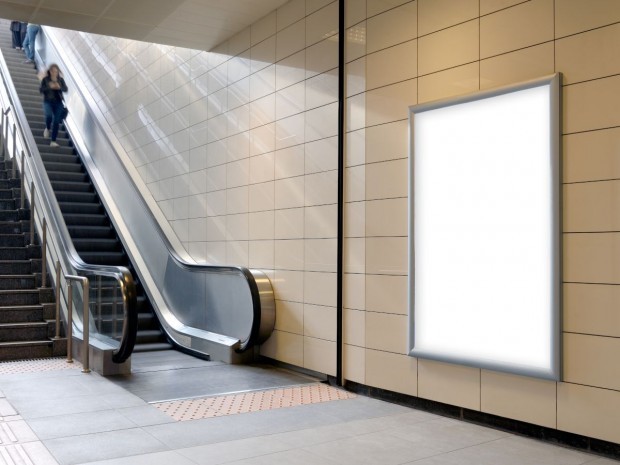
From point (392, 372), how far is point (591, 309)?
164 cm

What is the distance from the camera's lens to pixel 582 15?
360cm

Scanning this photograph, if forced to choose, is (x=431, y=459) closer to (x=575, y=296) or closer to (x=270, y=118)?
(x=575, y=296)

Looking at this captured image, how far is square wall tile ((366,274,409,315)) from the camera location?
467cm

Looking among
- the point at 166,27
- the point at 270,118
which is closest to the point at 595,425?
the point at 270,118

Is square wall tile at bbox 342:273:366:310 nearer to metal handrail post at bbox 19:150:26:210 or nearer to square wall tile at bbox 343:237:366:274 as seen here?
square wall tile at bbox 343:237:366:274

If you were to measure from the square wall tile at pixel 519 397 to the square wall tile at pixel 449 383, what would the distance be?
0.07 metres

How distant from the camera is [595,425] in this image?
3.48m

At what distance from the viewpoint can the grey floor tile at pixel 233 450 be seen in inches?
134

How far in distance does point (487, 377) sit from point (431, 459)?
33.0 inches

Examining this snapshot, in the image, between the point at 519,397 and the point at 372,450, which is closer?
the point at 372,450

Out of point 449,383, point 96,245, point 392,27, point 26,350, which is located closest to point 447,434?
point 449,383

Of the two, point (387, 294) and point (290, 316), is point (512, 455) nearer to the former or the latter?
point (387, 294)

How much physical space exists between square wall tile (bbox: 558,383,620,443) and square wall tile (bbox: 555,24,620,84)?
5.58ft

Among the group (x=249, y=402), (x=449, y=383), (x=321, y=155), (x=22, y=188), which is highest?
(x=321, y=155)
